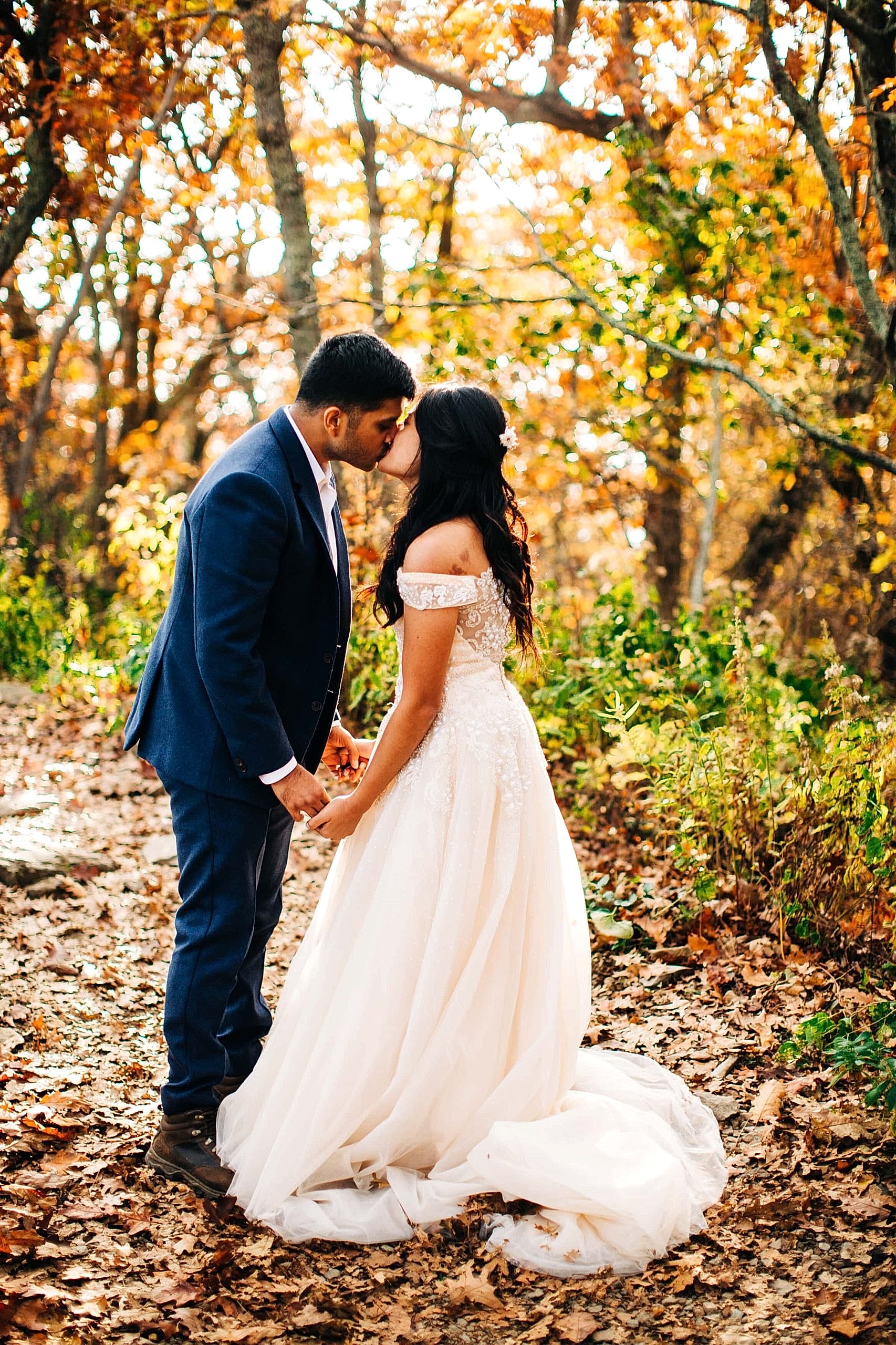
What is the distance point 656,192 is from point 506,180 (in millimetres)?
1619

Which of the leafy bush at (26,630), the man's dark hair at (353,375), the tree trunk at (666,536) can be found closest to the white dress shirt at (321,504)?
the man's dark hair at (353,375)

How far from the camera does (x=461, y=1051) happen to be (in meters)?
2.89

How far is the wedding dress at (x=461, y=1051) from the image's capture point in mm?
2689

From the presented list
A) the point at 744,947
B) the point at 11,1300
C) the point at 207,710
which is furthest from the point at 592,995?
the point at 11,1300

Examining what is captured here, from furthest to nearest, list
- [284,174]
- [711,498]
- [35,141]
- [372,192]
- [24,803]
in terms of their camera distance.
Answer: [372,192], [711,498], [35,141], [284,174], [24,803]

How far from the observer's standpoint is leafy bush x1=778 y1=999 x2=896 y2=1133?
289 cm

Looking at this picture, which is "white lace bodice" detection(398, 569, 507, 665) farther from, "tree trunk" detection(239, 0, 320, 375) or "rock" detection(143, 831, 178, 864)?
"tree trunk" detection(239, 0, 320, 375)

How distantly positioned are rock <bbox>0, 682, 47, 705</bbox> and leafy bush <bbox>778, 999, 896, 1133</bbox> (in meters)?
6.72

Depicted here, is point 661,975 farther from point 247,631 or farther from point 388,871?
point 247,631

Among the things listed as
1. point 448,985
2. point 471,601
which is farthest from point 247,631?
point 448,985

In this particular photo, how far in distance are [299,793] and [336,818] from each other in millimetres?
154

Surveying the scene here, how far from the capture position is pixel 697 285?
7.61 meters

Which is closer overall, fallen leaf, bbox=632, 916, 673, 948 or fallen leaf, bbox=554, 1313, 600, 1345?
fallen leaf, bbox=554, 1313, 600, 1345

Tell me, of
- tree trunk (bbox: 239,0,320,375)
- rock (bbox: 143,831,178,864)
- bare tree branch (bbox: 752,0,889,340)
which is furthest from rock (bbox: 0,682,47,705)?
bare tree branch (bbox: 752,0,889,340)
